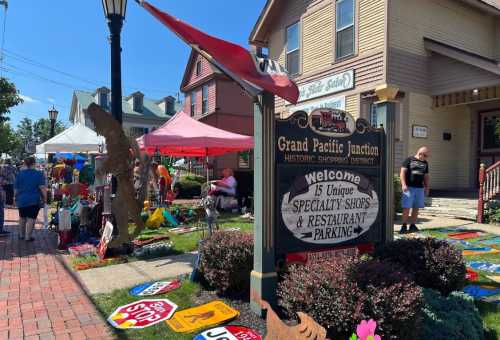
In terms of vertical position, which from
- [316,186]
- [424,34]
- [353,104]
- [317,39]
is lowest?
[316,186]

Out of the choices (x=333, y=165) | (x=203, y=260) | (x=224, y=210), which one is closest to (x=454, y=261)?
(x=333, y=165)

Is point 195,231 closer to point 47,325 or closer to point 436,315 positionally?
point 47,325

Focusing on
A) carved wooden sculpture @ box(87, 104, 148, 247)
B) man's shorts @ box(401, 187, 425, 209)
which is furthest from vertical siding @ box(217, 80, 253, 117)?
carved wooden sculpture @ box(87, 104, 148, 247)

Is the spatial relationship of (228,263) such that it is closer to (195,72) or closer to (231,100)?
(231,100)

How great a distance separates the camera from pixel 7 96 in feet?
53.7

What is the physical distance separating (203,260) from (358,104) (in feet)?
29.1

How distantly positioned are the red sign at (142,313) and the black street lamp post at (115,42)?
3.12m

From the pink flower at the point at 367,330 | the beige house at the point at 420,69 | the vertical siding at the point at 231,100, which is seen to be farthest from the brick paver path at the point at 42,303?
the vertical siding at the point at 231,100

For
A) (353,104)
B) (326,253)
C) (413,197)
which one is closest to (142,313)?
(326,253)

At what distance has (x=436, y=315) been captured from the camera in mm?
3004

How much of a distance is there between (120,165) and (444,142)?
10262 millimetres

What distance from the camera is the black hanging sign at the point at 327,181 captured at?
371cm

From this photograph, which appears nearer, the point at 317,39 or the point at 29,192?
the point at 29,192

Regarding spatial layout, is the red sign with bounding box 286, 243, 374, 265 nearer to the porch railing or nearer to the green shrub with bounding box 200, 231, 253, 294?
the green shrub with bounding box 200, 231, 253, 294
